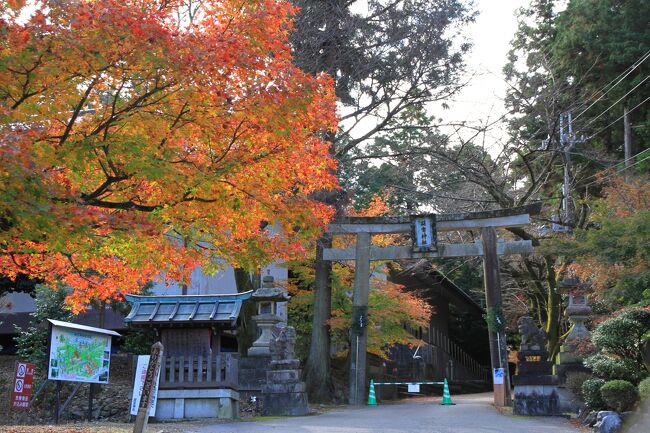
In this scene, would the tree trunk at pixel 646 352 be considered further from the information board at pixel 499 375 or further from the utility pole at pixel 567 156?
the utility pole at pixel 567 156

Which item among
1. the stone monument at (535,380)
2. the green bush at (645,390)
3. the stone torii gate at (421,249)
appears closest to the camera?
the green bush at (645,390)

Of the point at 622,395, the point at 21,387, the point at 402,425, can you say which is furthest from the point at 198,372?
the point at 622,395

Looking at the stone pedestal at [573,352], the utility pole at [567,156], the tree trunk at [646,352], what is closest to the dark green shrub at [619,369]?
the tree trunk at [646,352]

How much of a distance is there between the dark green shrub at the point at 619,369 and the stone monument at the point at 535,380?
1.43m

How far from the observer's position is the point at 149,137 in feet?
30.6

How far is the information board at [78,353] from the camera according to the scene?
1551 cm

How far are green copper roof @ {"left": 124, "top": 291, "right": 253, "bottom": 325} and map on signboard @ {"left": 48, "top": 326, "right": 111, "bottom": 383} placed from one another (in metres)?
0.95

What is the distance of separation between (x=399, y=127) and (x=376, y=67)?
220 cm

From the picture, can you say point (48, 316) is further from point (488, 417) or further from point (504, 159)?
point (504, 159)

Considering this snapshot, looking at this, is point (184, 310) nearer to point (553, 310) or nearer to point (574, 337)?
point (574, 337)

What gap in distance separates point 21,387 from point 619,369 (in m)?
13.4

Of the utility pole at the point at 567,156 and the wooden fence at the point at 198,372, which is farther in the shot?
the utility pole at the point at 567,156

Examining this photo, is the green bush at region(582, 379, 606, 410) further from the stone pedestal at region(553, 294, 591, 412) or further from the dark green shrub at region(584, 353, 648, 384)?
the stone pedestal at region(553, 294, 591, 412)

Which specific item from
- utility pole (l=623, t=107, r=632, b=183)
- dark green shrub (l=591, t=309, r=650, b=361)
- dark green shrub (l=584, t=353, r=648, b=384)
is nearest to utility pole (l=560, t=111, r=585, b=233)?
utility pole (l=623, t=107, r=632, b=183)
